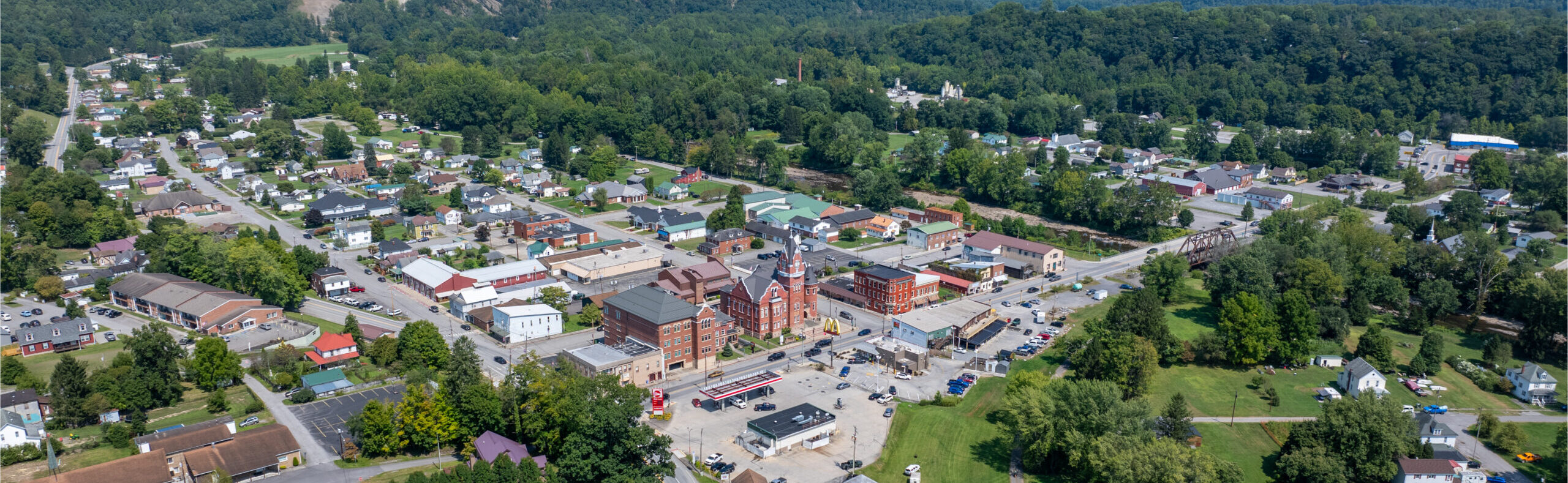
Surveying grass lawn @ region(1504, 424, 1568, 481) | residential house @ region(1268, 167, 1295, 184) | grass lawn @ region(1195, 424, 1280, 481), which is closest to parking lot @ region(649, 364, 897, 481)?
grass lawn @ region(1195, 424, 1280, 481)

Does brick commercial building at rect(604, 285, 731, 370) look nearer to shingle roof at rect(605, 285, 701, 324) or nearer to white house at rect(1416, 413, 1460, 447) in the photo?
shingle roof at rect(605, 285, 701, 324)

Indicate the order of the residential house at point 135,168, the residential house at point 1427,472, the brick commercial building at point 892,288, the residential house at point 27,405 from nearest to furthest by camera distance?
1. the residential house at point 1427,472
2. the residential house at point 27,405
3. the brick commercial building at point 892,288
4. the residential house at point 135,168

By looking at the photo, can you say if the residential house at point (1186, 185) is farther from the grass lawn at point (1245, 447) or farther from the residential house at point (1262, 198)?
the grass lawn at point (1245, 447)

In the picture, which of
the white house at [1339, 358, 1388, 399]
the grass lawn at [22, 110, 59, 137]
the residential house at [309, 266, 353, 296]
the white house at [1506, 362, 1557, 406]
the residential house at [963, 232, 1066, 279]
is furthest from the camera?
the grass lawn at [22, 110, 59, 137]

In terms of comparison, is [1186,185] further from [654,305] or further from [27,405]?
[27,405]

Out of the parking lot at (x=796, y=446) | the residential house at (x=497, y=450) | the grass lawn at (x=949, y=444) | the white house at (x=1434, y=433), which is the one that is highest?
the residential house at (x=497, y=450)

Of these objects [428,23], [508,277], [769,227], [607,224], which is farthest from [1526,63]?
[428,23]

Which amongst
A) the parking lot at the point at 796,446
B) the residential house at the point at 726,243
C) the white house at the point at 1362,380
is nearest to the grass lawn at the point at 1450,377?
the white house at the point at 1362,380

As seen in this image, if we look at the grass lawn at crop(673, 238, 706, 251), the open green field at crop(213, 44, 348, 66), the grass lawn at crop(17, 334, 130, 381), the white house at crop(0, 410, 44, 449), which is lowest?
the grass lawn at crop(673, 238, 706, 251)
